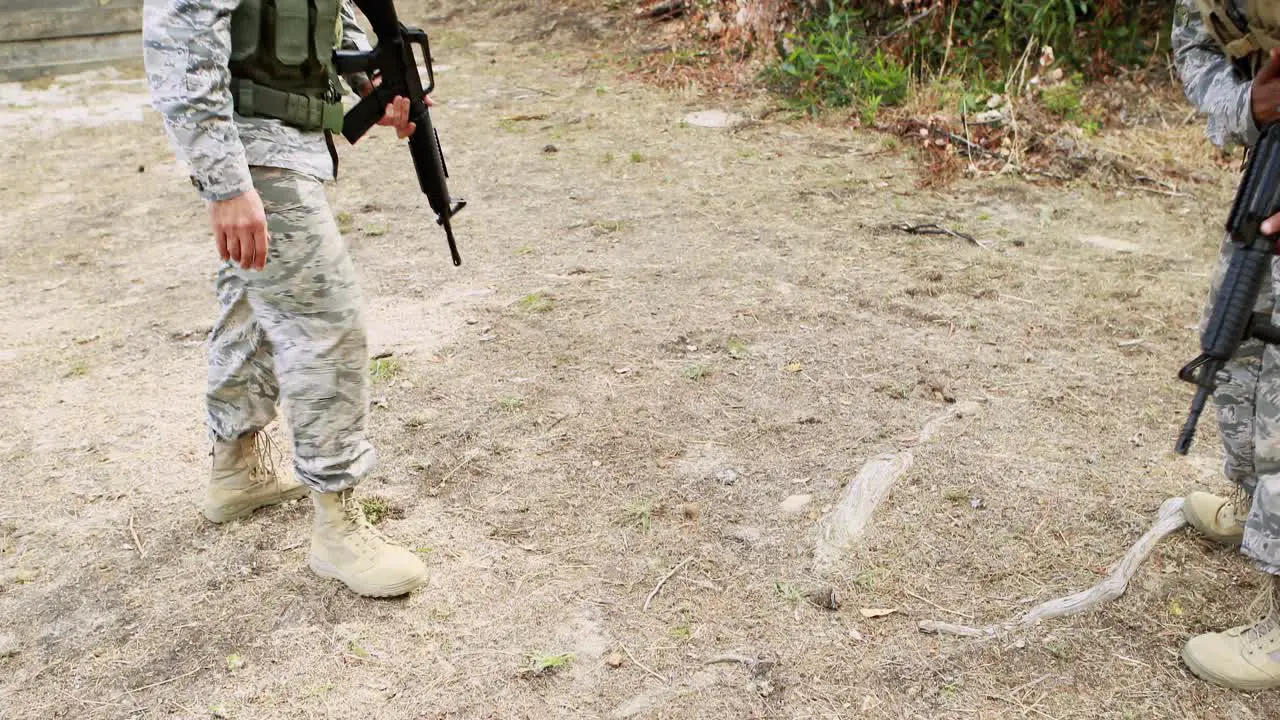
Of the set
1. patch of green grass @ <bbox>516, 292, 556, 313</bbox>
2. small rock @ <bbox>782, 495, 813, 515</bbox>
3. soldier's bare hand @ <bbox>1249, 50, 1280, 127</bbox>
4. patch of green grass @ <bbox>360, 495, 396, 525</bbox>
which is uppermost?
soldier's bare hand @ <bbox>1249, 50, 1280, 127</bbox>

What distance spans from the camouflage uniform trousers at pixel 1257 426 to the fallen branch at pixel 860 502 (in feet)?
2.68

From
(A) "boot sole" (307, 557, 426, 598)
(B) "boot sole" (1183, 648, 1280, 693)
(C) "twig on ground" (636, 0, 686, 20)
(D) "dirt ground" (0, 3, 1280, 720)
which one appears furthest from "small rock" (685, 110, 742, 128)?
(B) "boot sole" (1183, 648, 1280, 693)

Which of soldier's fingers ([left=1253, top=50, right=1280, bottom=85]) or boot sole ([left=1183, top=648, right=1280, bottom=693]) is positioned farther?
boot sole ([left=1183, top=648, right=1280, bottom=693])

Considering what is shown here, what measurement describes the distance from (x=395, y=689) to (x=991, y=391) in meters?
2.06

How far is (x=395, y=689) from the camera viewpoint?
2084 mm

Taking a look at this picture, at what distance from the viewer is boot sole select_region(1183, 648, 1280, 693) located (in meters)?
1.99

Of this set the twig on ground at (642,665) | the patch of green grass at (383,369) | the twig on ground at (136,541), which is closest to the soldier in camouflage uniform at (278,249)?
the twig on ground at (136,541)

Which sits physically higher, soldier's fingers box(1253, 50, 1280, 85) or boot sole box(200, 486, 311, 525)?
soldier's fingers box(1253, 50, 1280, 85)

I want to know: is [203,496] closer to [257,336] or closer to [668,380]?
[257,336]

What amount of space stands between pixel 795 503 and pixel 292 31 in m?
1.69

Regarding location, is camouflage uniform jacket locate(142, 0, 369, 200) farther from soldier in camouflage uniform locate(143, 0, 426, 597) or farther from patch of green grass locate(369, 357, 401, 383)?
patch of green grass locate(369, 357, 401, 383)

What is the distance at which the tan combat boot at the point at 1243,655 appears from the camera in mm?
1988

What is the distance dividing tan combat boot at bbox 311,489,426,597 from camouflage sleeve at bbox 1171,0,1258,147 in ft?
6.77

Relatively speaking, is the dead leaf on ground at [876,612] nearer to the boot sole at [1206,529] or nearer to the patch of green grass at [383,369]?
the boot sole at [1206,529]
